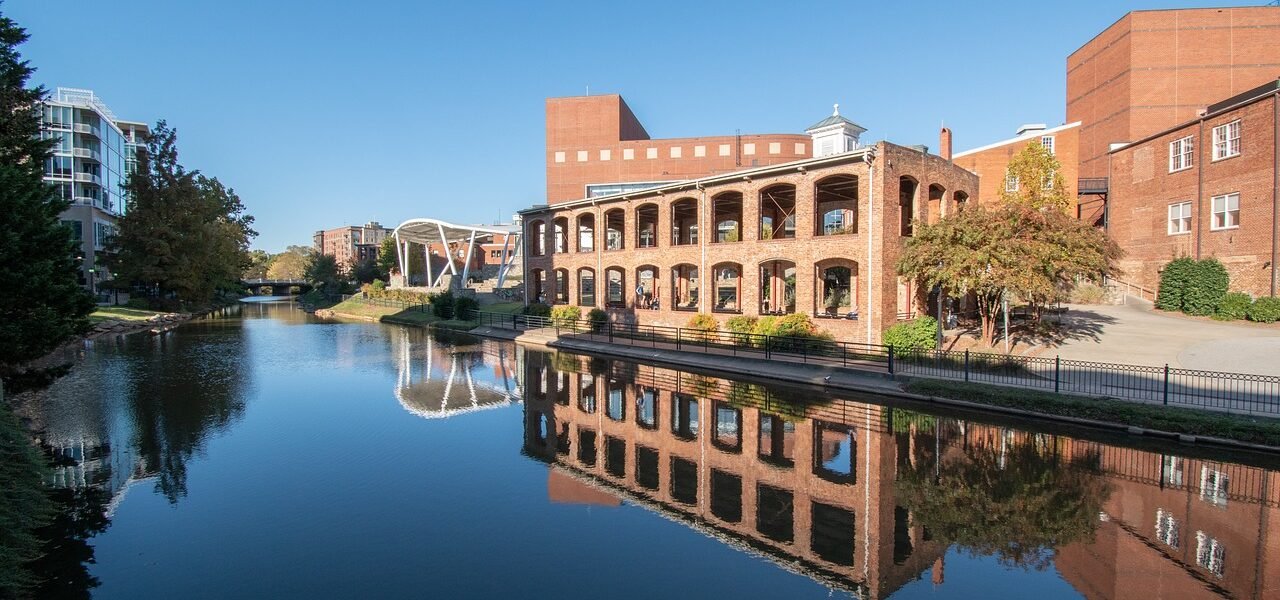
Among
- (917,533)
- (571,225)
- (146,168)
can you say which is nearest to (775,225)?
(571,225)

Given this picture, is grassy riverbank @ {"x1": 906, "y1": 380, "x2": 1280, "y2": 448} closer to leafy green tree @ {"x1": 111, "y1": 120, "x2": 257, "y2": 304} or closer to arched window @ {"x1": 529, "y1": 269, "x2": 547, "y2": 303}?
arched window @ {"x1": 529, "y1": 269, "x2": 547, "y2": 303}

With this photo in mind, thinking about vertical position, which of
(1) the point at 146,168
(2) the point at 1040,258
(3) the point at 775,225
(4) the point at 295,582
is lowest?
(4) the point at 295,582

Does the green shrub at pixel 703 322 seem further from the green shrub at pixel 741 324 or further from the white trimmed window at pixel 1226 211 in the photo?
Result: the white trimmed window at pixel 1226 211

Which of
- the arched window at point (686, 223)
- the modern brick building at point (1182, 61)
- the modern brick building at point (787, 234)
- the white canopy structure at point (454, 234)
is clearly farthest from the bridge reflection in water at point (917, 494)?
the white canopy structure at point (454, 234)

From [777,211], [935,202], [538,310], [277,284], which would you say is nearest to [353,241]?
[277,284]

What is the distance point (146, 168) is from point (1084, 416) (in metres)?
63.3

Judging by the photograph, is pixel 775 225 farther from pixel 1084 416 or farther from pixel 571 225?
pixel 1084 416

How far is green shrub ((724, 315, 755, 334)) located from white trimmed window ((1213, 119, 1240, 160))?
23.4 m

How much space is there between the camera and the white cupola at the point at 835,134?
29984 mm

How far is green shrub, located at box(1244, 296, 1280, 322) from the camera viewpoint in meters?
23.3

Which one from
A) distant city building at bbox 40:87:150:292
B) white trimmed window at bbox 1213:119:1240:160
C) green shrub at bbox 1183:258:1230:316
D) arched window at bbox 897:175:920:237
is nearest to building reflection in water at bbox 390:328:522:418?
arched window at bbox 897:175:920:237

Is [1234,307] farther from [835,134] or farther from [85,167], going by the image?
[85,167]

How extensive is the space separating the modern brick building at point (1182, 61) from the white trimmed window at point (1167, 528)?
138 feet

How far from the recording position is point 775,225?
36.1 metres
